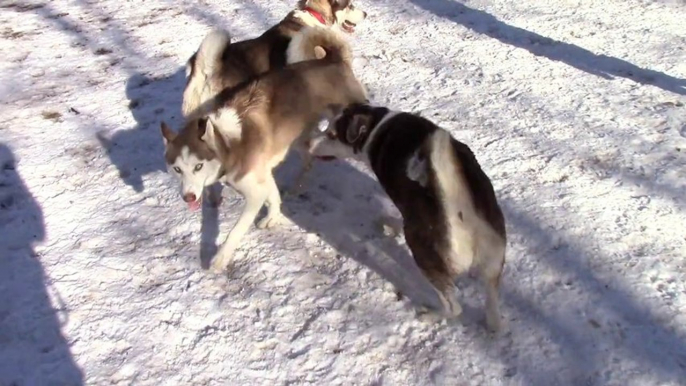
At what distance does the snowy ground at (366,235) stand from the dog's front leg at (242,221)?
0.11m

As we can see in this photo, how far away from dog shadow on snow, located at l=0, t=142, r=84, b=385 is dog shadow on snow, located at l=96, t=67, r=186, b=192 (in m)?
0.72

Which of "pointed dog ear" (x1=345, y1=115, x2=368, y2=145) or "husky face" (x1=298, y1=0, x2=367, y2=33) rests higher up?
"pointed dog ear" (x1=345, y1=115, x2=368, y2=145)

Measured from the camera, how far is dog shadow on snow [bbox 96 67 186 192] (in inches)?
196

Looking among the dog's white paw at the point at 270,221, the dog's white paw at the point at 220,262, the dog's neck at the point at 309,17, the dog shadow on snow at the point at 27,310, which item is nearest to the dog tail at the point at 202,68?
the dog's neck at the point at 309,17

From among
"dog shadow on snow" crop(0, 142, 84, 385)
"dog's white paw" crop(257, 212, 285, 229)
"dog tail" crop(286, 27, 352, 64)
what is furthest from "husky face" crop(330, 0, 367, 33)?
"dog shadow on snow" crop(0, 142, 84, 385)

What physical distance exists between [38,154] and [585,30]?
5394mm

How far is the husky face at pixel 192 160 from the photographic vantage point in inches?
145

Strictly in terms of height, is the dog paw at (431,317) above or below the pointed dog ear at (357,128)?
below

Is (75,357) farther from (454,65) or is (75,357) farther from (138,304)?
(454,65)

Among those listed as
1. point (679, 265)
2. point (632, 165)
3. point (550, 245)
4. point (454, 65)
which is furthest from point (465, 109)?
point (679, 265)

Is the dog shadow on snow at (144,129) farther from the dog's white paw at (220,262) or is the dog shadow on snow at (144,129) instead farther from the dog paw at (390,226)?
the dog paw at (390,226)

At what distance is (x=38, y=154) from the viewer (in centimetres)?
519

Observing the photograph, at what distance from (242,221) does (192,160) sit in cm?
54

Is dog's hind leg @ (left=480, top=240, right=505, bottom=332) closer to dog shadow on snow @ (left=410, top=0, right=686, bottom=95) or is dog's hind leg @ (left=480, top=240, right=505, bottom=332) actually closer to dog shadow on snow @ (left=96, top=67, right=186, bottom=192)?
dog shadow on snow @ (left=96, top=67, right=186, bottom=192)
